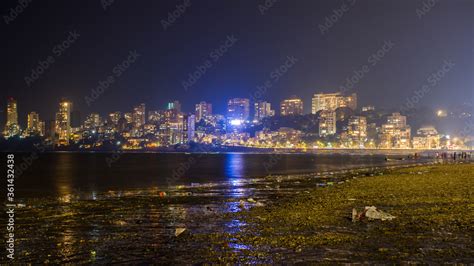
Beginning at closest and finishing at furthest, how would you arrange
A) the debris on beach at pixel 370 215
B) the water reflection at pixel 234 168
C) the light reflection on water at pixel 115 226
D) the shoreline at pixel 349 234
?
the shoreline at pixel 349 234, the light reflection on water at pixel 115 226, the debris on beach at pixel 370 215, the water reflection at pixel 234 168

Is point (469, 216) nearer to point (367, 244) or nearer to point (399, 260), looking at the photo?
point (367, 244)

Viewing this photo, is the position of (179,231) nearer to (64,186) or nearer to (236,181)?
(236,181)

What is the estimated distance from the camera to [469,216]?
15695 mm

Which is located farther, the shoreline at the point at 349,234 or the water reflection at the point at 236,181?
the water reflection at the point at 236,181

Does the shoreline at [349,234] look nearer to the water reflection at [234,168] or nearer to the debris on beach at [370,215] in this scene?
the debris on beach at [370,215]

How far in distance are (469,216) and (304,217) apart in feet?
17.1

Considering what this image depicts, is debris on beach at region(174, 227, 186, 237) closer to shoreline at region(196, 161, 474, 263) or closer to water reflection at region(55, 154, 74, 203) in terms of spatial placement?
shoreline at region(196, 161, 474, 263)

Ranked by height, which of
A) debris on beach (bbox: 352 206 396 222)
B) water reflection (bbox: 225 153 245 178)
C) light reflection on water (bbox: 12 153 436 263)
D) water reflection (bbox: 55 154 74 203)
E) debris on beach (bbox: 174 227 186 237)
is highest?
debris on beach (bbox: 352 206 396 222)

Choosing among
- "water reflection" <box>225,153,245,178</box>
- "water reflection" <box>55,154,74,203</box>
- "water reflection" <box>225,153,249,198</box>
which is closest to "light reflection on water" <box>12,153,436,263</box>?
"water reflection" <box>55,154,74,203</box>

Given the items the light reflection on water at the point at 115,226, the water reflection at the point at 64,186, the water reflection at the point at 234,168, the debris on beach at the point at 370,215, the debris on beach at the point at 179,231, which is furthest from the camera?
the water reflection at the point at 234,168

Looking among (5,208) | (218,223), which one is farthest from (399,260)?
(5,208)

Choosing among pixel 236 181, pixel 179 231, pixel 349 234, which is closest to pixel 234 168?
pixel 236 181

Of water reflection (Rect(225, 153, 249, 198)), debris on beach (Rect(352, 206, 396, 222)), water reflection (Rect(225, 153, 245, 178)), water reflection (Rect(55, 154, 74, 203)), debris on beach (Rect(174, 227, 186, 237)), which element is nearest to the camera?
debris on beach (Rect(174, 227, 186, 237))

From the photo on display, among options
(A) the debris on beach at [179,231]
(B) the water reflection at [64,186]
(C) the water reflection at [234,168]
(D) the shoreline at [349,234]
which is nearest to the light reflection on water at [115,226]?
(A) the debris on beach at [179,231]
